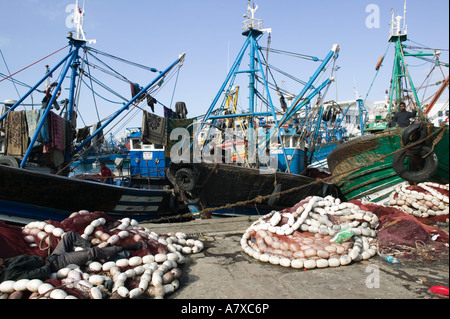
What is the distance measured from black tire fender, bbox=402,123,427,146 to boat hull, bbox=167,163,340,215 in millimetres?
2151

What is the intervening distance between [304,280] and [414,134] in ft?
12.9

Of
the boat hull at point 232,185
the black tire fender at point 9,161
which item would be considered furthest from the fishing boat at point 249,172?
the black tire fender at point 9,161

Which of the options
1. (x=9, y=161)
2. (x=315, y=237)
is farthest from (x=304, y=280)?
(x=9, y=161)

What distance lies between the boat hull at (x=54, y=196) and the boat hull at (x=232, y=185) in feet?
5.90

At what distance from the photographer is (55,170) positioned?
940 cm

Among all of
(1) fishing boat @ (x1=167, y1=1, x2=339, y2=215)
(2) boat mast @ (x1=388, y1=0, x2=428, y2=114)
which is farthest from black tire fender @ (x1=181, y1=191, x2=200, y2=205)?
(2) boat mast @ (x1=388, y1=0, x2=428, y2=114)

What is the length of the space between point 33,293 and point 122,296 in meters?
0.71

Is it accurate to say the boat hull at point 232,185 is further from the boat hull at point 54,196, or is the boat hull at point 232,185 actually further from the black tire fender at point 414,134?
the black tire fender at point 414,134

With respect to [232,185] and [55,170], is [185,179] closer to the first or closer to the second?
[232,185]

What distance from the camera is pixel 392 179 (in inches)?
310

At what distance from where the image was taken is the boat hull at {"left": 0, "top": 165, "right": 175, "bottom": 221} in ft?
21.3

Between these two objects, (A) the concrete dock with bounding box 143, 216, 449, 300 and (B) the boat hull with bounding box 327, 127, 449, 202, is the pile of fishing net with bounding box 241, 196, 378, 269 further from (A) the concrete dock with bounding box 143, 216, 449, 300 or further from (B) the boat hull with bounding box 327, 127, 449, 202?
(B) the boat hull with bounding box 327, 127, 449, 202
